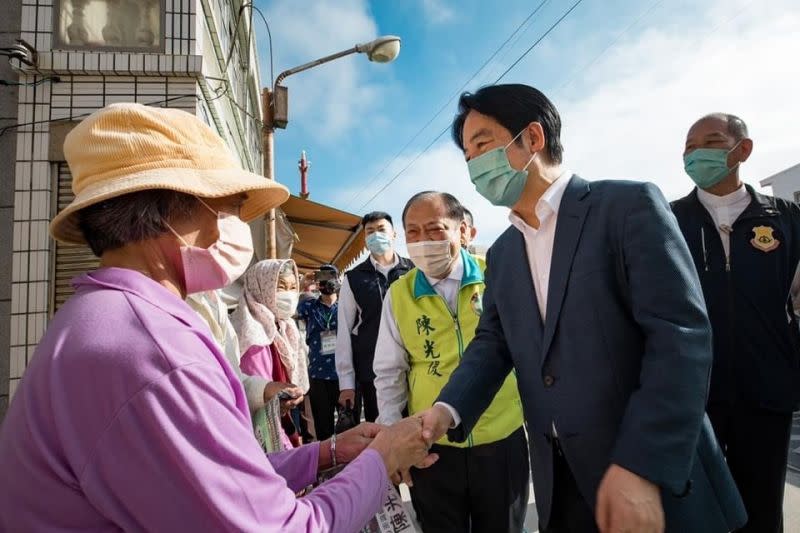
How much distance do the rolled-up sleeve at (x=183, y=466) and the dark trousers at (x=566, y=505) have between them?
0.93 m

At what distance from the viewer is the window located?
4.37 meters

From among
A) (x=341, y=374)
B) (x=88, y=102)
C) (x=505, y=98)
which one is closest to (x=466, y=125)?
(x=505, y=98)

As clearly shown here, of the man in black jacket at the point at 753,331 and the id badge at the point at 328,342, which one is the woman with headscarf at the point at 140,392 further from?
the id badge at the point at 328,342

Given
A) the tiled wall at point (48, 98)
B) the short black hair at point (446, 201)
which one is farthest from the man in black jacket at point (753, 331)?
the tiled wall at point (48, 98)

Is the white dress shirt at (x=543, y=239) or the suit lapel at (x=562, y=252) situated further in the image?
the white dress shirt at (x=543, y=239)

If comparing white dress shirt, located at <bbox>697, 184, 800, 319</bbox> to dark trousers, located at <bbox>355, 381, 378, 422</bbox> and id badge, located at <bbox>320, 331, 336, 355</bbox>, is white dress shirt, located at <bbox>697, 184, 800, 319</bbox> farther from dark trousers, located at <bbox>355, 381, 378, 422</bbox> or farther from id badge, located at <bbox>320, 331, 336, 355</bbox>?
id badge, located at <bbox>320, 331, 336, 355</bbox>

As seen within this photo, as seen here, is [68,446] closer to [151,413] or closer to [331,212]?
[151,413]

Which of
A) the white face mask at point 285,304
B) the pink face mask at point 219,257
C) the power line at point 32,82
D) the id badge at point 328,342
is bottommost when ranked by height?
the id badge at point 328,342

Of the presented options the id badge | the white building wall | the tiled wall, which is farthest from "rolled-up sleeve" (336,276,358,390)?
→ the white building wall

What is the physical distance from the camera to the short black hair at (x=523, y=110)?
1.75 metres

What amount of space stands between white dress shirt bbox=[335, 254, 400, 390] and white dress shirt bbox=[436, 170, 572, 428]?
226cm

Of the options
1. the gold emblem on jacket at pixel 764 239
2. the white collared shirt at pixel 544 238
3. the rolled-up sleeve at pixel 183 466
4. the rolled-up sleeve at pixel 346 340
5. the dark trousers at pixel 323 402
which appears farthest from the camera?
the dark trousers at pixel 323 402

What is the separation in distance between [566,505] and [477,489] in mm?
736

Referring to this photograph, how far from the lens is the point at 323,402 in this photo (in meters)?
4.91
